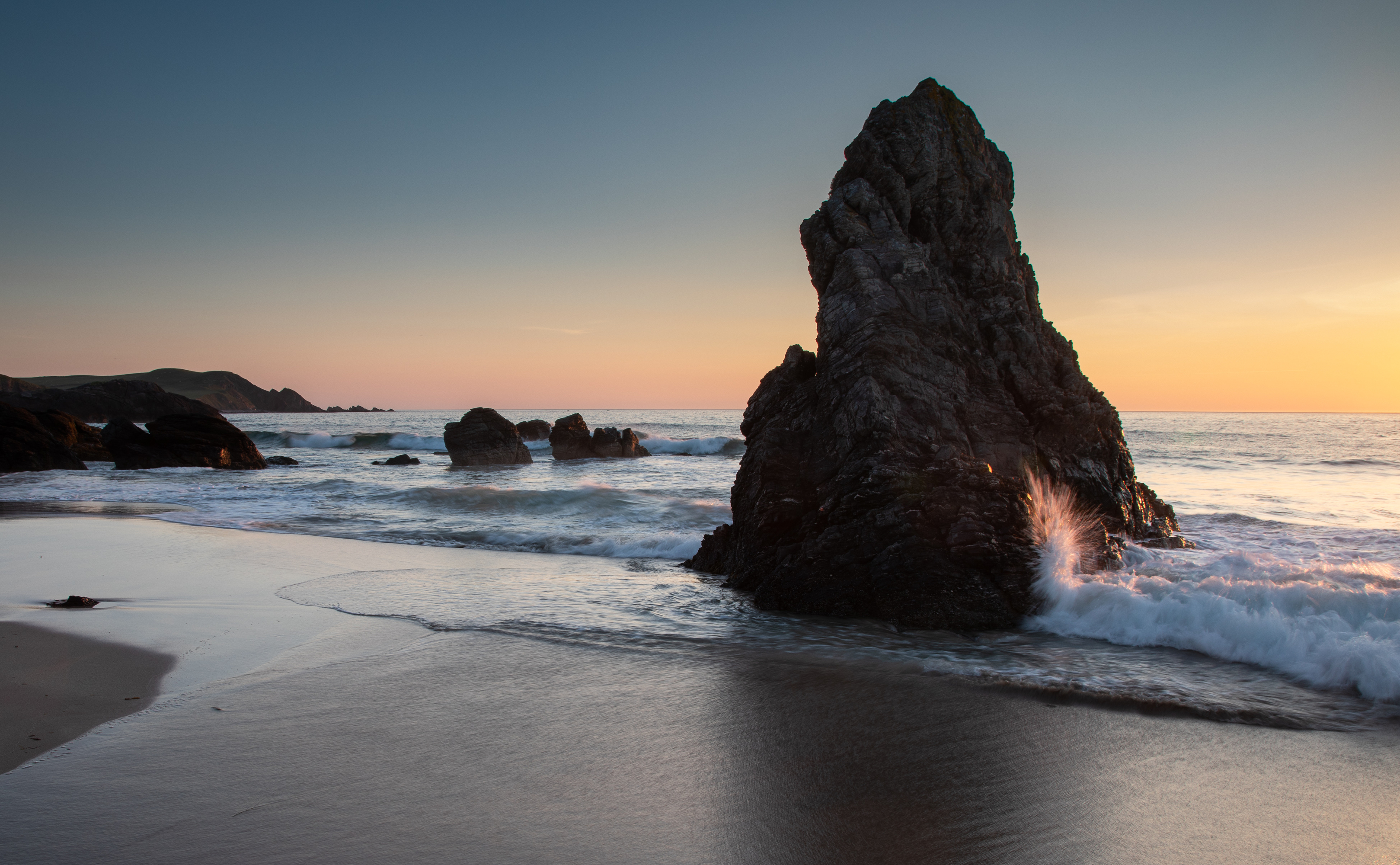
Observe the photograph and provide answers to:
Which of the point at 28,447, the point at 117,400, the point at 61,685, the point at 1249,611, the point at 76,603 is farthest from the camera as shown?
the point at 117,400

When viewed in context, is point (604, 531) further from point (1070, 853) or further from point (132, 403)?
point (132, 403)

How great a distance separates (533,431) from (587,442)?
14.0 meters

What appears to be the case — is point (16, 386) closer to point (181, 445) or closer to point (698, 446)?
point (181, 445)

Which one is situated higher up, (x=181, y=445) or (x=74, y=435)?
(x=74, y=435)

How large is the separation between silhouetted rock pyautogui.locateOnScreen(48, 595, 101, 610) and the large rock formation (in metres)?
28.5

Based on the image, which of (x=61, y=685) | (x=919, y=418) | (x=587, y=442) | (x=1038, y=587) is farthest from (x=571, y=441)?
(x=61, y=685)

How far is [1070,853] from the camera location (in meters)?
3.05

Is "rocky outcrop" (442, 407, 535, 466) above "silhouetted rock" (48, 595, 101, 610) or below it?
above

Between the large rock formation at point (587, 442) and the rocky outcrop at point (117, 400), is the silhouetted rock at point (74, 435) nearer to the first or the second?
the large rock formation at point (587, 442)

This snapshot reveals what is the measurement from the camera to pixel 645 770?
384cm

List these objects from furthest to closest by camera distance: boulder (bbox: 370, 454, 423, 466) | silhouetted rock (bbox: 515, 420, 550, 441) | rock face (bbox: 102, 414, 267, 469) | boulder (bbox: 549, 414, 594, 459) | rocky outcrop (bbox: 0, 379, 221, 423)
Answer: rocky outcrop (bbox: 0, 379, 221, 423) → silhouetted rock (bbox: 515, 420, 550, 441) → boulder (bbox: 549, 414, 594, 459) → boulder (bbox: 370, 454, 423, 466) → rock face (bbox: 102, 414, 267, 469)

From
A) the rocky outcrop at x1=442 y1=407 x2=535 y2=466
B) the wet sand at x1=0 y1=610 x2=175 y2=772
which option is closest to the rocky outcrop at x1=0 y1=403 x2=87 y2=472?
the rocky outcrop at x1=442 y1=407 x2=535 y2=466

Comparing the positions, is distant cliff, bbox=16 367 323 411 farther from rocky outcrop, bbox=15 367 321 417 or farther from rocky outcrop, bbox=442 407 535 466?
rocky outcrop, bbox=442 407 535 466

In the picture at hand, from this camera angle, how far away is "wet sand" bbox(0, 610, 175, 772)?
415 centimetres
